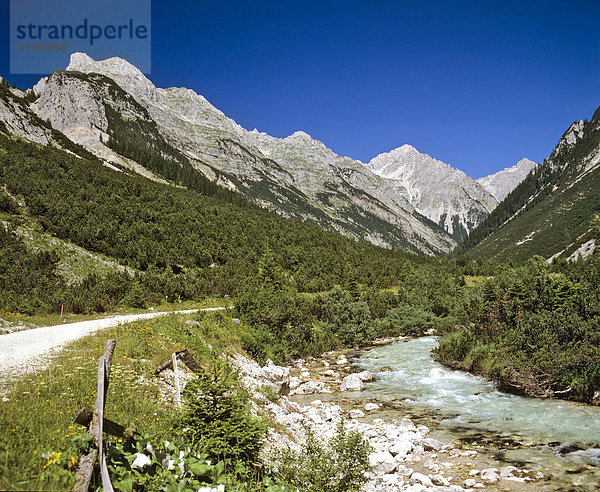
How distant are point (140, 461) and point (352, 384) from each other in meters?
15.4

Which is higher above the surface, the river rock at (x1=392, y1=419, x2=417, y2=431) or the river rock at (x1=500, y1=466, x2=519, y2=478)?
the river rock at (x1=500, y1=466, x2=519, y2=478)

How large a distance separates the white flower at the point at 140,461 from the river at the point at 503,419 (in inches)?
375

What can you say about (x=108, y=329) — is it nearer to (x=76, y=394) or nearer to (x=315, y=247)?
(x=76, y=394)

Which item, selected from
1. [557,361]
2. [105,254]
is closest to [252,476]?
[557,361]

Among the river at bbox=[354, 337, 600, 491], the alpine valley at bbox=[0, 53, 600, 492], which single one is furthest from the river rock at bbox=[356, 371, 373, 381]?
the river at bbox=[354, 337, 600, 491]

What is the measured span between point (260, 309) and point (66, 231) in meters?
20.8

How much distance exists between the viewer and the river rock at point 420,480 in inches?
354

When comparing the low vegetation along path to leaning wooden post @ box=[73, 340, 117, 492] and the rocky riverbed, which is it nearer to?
leaning wooden post @ box=[73, 340, 117, 492]

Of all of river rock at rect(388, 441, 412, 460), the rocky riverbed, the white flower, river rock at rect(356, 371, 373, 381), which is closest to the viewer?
the white flower

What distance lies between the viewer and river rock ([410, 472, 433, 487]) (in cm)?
900

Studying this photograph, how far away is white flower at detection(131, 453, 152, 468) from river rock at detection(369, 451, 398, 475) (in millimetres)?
6964

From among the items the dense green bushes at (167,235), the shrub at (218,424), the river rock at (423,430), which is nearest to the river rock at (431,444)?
the river rock at (423,430)

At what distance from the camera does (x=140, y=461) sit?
4.97 meters

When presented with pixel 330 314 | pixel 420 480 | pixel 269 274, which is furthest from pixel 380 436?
pixel 269 274
